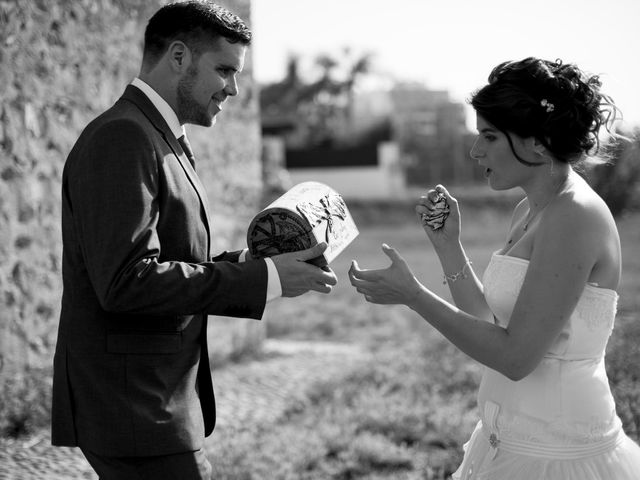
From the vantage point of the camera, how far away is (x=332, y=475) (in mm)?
4094

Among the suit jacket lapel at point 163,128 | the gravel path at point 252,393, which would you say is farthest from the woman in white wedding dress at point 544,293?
the gravel path at point 252,393

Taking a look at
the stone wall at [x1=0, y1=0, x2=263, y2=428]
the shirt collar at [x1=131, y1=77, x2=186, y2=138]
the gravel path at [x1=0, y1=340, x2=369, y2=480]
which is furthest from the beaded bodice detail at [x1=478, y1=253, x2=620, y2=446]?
the stone wall at [x1=0, y1=0, x2=263, y2=428]

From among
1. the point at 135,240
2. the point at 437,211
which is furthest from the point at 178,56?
the point at 437,211

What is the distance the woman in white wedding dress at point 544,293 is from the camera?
2219 millimetres

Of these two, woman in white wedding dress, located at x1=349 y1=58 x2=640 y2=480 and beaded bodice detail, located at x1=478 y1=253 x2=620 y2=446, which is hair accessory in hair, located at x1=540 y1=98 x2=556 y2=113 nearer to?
woman in white wedding dress, located at x1=349 y1=58 x2=640 y2=480

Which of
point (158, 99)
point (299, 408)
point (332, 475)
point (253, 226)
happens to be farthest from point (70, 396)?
point (299, 408)

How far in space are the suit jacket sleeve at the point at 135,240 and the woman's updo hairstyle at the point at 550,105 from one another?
94cm

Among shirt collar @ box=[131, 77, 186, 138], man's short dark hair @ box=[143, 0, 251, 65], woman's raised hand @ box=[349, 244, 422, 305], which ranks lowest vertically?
woman's raised hand @ box=[349, 244, 422, 305]

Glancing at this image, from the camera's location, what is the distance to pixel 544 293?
7.20ft

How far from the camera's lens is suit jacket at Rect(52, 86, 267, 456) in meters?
2.07

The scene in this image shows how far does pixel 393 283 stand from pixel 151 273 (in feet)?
2.40

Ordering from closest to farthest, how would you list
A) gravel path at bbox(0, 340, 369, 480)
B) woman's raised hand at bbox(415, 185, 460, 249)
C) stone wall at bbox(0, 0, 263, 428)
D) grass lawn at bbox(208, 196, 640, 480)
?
1. woman's raised hand at bbox(415, 185, 460, 249)
2. gravel path at bbox(0, 340, 369, 480)
3. grass lawn at bbox(208, 196, 640, 480)
4. stone wall at bbox(0, 0, 263, 428)

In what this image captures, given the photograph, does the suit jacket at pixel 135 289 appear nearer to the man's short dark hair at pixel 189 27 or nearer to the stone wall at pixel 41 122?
the man's short dark hair at pixel 189 27

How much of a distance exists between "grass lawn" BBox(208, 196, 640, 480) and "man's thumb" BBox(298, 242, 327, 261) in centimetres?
201
